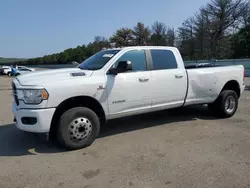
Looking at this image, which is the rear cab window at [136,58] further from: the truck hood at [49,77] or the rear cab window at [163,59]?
the truck hood at [49,77]

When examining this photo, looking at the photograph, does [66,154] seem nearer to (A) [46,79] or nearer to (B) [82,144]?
(B) [82,144]

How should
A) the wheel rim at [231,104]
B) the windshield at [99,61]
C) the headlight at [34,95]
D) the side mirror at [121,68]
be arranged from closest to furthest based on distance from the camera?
the headlight at [34,95] < the side mirror at [121,68] < the windshield at [99,61] < the wheel rim at [231,104]

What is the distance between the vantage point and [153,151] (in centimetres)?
441

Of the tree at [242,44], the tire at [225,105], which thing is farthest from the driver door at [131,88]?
the tree at [242,44]

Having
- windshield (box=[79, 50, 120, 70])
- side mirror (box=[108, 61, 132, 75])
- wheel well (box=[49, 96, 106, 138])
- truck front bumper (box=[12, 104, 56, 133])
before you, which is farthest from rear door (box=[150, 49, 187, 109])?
truck front bumper (box=[12, 104, 56, 133])

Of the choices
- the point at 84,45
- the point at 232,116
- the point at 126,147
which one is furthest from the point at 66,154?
the point at 84,45

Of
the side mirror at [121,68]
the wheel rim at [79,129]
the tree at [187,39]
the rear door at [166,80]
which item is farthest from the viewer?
the tree at [187,39]

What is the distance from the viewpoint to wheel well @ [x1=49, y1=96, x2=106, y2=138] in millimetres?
4523

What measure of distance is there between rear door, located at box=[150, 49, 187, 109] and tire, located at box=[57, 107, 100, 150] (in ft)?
4.84

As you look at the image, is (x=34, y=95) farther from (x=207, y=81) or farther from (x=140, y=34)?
(x=140, y=34)

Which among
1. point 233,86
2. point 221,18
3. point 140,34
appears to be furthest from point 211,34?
point 233,86

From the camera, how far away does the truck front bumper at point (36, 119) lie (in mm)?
4141

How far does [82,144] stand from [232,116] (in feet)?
14.3

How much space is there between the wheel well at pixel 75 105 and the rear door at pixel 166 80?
1.21 m
